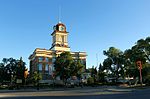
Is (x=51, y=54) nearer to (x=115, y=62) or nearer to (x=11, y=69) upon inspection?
(x=11, y=69)

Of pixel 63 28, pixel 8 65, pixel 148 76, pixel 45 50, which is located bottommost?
pixel 148 76

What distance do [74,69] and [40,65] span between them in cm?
1996

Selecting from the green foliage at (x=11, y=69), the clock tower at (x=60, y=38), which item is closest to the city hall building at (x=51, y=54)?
the clock tower at (x=60, y=38)

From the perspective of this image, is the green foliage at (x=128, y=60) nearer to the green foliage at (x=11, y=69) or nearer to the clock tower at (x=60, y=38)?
the clock tower at (x=60, y=38)

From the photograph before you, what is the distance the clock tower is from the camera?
299ft

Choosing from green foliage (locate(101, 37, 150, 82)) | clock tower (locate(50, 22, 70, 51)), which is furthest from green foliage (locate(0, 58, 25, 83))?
green foliage (locate(101, 37, 150, 82))

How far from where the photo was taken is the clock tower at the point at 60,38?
91125 millimetres

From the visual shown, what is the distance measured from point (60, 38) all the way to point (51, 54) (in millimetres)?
8342

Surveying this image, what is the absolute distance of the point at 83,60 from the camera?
9362 centimetres

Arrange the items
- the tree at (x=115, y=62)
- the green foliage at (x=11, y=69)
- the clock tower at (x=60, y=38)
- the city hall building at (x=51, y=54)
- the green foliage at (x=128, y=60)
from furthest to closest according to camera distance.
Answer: the clock tower at (x=60, y=38)
the tree at (x=115, y=62)
the city hall building at (x=51, y=54)
the green foliage at (x=11, y=69)
the green foliage at (x=128, y=60)

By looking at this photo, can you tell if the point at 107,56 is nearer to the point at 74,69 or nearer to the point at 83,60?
the point at 83,60

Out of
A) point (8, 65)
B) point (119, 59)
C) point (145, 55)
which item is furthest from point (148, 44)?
point (8, 65)

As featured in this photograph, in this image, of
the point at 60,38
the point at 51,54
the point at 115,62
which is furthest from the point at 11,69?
the point at 115,62

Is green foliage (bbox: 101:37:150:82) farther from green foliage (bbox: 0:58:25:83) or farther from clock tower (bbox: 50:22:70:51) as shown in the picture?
green foliage (bbox: 0:58:25:83)
